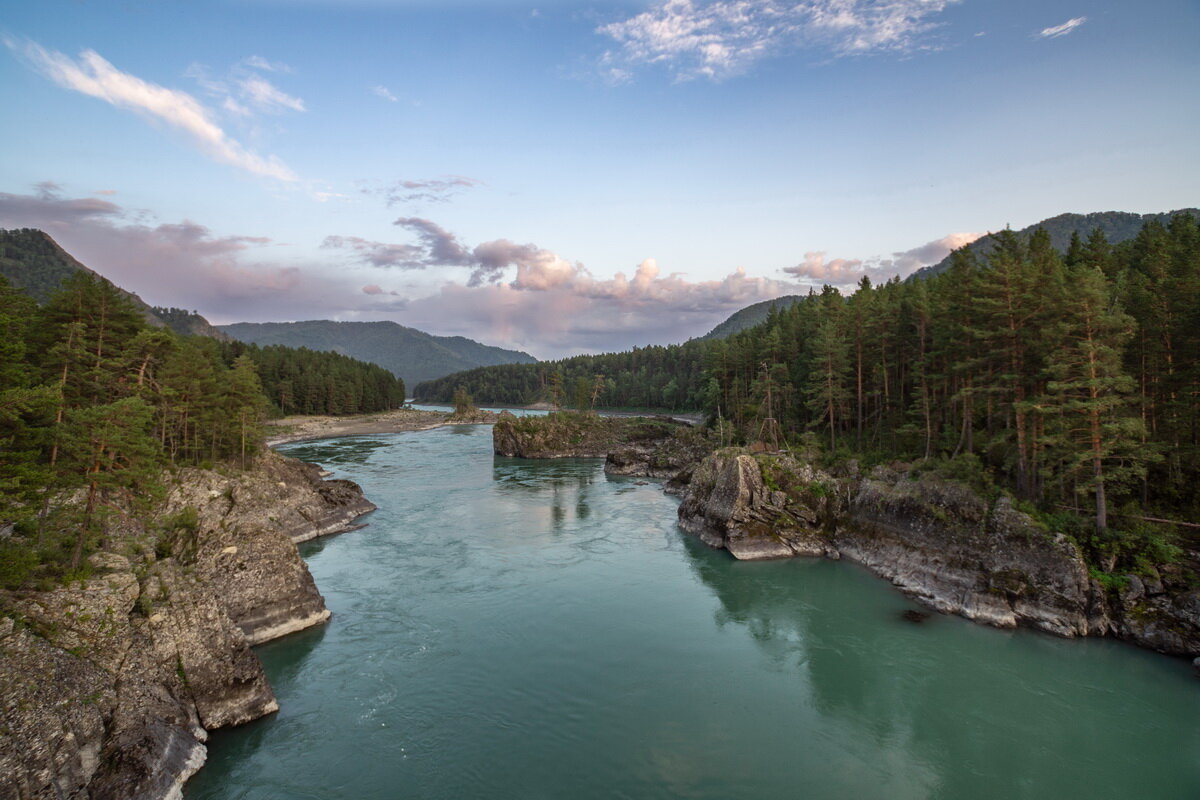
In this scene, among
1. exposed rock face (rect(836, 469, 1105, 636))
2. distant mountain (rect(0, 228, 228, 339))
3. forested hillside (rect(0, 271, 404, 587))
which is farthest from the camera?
distant mountain (rect(0, 228, 228, 339))

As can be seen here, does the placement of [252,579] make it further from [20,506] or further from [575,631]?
[575,631]

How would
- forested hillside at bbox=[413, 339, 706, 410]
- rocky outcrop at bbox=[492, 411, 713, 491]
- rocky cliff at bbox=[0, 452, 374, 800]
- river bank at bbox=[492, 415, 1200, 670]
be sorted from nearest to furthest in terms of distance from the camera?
A: rocky cliff at bbox=[0, 452, 374, 800] < river bank at bbox=[492, 415, 1200, 670] < rocky outcrop at bbox=[492, 411, 713, 491] < forested hillside at bbox=[413, 339, 706, 410]

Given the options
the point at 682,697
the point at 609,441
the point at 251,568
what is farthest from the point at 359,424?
the point at 682,697

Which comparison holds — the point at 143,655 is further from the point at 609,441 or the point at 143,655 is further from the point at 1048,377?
the point at 609,441

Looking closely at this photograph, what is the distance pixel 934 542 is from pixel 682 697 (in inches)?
717

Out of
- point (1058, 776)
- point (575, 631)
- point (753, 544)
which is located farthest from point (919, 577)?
point (575, 631)

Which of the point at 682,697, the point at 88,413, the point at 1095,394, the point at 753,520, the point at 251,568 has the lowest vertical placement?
the point at 682,697

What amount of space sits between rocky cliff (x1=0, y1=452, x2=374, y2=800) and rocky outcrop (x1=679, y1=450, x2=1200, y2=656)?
88.4 feet

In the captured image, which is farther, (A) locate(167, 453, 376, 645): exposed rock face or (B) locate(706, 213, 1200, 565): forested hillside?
(B) locate(706, 213, 1200, 565): forested hillside

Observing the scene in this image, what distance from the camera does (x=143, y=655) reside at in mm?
16203

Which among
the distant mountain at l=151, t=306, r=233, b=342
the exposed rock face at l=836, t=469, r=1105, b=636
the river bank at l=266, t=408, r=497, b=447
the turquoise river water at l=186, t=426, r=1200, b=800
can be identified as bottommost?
the turquoise river water at l=186, t=426, r=1200, b=800

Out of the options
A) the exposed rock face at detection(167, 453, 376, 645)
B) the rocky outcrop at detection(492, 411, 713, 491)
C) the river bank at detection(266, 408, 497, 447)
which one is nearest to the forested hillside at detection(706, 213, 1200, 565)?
the rocky outcrop at detection(492, 411, 713, 491)

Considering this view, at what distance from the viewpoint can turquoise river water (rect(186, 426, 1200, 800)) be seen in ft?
53.1

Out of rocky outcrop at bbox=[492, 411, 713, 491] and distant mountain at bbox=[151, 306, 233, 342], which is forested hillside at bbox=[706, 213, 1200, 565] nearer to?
rocky outcrop at bbox=[492, 411, 713, 491]
